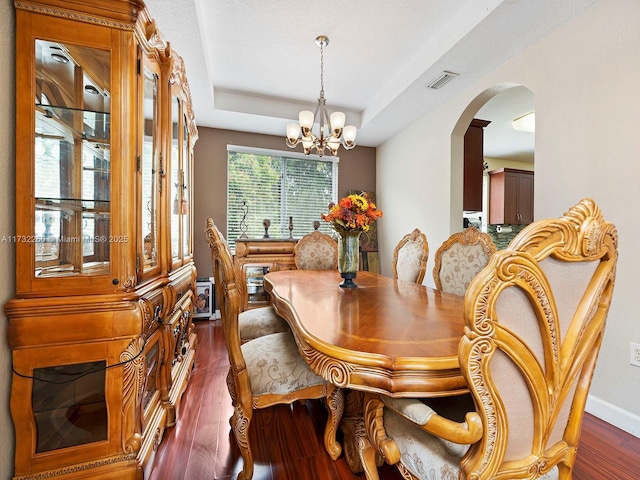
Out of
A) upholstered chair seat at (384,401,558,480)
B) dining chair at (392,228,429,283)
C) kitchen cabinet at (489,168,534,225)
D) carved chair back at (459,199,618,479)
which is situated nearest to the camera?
carved chair back at (459,199,618,479)

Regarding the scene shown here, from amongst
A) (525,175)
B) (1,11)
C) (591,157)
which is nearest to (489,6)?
(591,157)

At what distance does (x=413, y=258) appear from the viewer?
8.11 feet

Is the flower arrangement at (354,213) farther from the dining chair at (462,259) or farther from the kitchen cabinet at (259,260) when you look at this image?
the kitchen cabinet at (259,260)

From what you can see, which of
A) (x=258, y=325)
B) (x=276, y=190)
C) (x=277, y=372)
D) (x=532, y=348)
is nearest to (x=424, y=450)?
(x=532, y=348)

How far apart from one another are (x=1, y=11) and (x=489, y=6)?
2.52 meters

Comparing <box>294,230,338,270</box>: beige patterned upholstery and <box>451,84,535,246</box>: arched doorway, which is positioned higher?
<box>451,84,535,246</box>: arched doorway

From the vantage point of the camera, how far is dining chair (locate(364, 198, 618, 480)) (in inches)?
23.5

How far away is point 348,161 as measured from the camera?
4770mm

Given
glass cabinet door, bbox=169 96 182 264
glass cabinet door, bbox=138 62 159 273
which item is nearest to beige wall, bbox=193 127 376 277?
glass cabinet door, bbox=169 96 182 264

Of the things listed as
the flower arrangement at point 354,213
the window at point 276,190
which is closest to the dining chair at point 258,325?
the flower arrangement at point 354,213

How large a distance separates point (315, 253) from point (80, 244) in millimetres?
2126

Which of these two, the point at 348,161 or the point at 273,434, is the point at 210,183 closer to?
the point at 348,161

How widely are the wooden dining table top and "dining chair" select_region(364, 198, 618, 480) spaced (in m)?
0.10

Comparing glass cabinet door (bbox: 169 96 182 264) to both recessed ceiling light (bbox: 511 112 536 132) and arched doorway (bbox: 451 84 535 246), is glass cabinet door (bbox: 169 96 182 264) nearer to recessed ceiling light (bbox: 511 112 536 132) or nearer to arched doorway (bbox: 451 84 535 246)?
arched doorway (bbox: 451 84 535 246)
